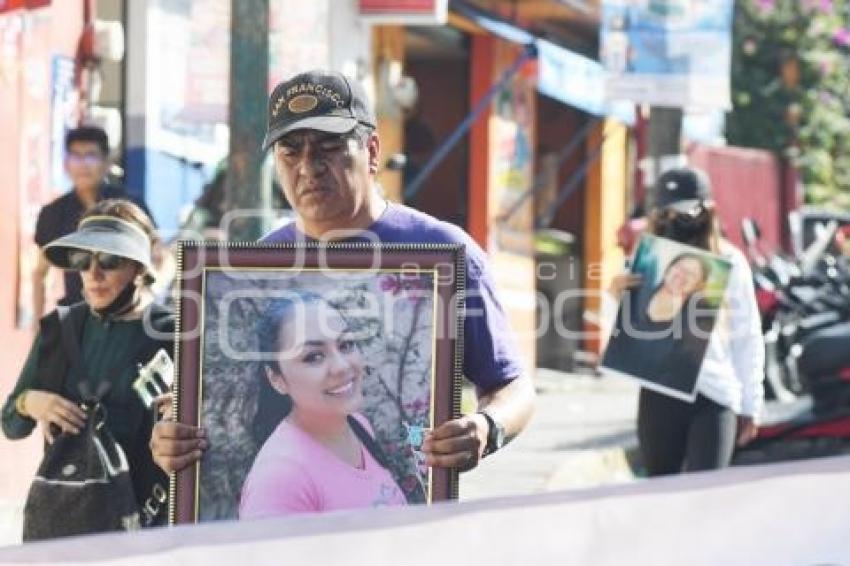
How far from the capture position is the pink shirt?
12.9 ft

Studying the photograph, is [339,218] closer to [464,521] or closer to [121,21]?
[464,521]

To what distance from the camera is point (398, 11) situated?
1439 centimetres

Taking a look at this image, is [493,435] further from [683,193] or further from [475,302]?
[683,193]

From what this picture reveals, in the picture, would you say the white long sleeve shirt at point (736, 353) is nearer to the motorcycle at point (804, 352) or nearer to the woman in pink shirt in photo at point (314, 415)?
the motorcycle at point (804, 352)

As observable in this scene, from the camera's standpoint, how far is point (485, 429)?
160 inches

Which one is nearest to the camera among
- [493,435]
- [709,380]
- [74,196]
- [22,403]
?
[493,435]

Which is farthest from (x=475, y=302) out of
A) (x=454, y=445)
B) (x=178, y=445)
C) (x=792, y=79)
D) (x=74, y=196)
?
(x=792, y=79)

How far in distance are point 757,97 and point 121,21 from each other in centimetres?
1837

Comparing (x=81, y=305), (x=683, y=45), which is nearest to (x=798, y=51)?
(x=683, y=45)

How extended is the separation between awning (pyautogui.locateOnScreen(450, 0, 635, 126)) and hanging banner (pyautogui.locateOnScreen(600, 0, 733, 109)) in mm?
2940

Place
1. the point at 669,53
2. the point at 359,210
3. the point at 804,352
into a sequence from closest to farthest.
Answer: the point at 359,210
the point at 804,352
the point at 669,53

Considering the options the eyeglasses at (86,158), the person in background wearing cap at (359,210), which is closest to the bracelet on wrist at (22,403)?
the person in background wearing cap at (359,210)

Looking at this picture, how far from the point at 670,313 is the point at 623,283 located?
0.22 metres

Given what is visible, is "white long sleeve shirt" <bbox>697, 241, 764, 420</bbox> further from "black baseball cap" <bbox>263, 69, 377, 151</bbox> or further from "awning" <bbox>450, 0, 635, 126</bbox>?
"awning" <bbox>450, 0, 635, 126</bbox>
